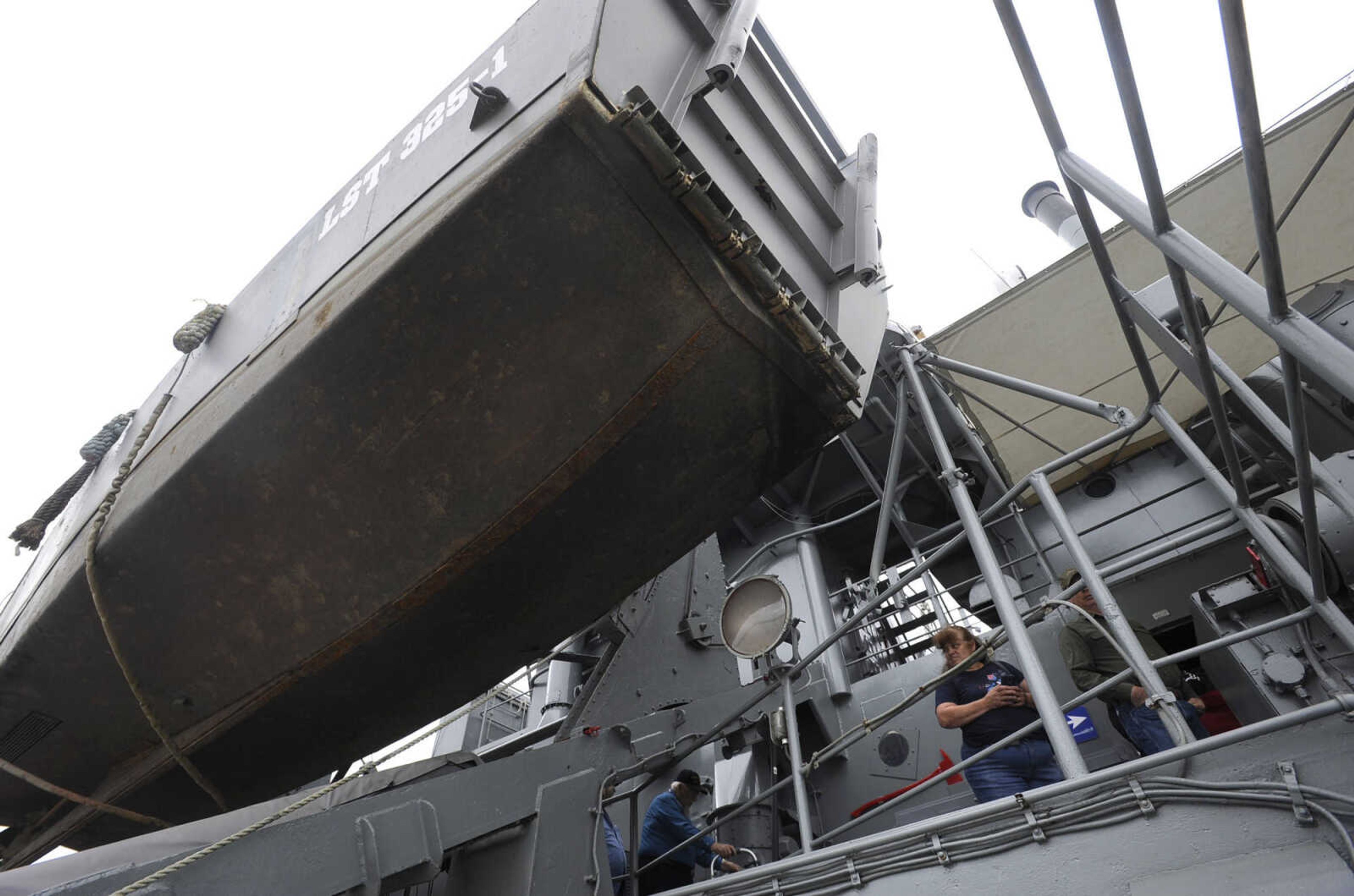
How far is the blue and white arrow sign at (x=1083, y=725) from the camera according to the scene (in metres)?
4.27

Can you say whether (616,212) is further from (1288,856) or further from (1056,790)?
(1288,856)

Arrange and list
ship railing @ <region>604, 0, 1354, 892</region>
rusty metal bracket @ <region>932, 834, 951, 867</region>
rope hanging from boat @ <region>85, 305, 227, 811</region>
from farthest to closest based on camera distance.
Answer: rope hanging from boat @ <region>85, 305, 227, 811</region> < rusty metal bracket @ <region>932, 834, 951, 867</region> < ship railing @ <region>604, 0, 1354, 892</region>

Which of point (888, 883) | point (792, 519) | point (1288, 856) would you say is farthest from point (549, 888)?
point (792, 519)

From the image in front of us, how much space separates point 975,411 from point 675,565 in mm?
4542

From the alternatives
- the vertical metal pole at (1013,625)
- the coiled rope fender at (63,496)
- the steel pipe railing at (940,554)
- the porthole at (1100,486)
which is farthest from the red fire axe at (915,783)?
the coiled rope fender at (63,496)

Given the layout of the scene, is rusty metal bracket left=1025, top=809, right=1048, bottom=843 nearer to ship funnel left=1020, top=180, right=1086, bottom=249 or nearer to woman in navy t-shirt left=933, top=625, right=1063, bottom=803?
woman in navy t-shirt left=933, top=625, right=1063, bottom=803

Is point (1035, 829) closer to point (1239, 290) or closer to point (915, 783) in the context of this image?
point (1239, 290)

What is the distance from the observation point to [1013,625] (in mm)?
2416

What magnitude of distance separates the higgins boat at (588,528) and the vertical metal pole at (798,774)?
0.09 feet

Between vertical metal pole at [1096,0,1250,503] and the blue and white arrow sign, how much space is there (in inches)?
121

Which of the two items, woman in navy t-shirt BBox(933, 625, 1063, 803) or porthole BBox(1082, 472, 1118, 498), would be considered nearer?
woman in navy t-shirt BBox(933, 625, 1063, 803)

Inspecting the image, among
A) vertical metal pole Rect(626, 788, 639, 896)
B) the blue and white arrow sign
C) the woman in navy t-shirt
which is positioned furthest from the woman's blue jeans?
vertical metal pole Rect(626, 788, 639, 896)

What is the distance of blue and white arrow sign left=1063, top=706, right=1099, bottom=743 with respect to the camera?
427cm

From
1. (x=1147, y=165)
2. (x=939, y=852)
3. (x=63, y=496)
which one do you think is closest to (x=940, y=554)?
(x=939, y=852)
